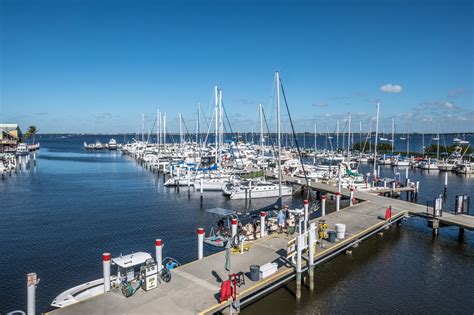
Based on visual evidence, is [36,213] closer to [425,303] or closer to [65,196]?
[65,196]

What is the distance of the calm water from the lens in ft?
60.8

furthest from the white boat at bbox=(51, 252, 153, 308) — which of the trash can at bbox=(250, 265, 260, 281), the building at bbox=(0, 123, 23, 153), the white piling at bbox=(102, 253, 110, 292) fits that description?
the building at bbox=(0, 123, 23, 153)

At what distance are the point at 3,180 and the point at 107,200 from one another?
2800 cm

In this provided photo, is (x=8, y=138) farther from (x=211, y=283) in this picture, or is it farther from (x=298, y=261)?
(x=298, y=261)

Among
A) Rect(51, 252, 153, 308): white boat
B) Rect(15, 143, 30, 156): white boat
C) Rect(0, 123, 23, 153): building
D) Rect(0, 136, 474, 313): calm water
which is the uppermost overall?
Rect(0, 123, 23, 153): building

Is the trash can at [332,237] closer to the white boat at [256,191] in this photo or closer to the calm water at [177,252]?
the calm water at [177,252]

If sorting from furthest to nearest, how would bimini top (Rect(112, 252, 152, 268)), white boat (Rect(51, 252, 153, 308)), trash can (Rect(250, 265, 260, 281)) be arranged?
bimini top (Rect(112, 252, 152, 268))
white boat (Rect(51, 252, 153, 308))
trash can (Rect(250, 265, 260, 281))

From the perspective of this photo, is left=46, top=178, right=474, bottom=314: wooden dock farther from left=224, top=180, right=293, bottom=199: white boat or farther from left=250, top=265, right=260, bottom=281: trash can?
left=224, top=180, right=293, bottom=199: white boat

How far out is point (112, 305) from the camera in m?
13.6

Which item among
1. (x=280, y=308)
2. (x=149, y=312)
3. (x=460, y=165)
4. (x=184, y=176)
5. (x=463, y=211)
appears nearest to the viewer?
(x=149, y=312)

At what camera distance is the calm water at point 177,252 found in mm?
18531

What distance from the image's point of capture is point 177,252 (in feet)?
83.3

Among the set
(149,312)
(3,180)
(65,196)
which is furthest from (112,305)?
(3,180)

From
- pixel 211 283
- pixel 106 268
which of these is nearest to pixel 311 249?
pixel 211 283
